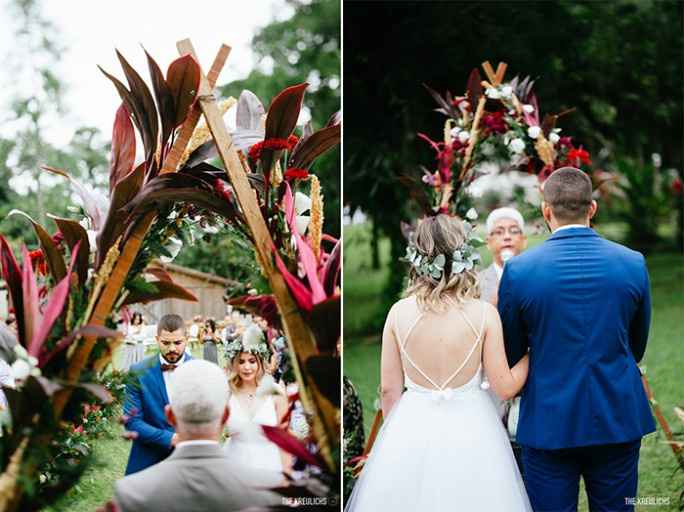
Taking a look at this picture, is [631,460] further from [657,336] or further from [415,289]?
[657,336]

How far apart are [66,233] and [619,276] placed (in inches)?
85.4

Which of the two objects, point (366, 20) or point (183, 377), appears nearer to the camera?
point (183, 377)

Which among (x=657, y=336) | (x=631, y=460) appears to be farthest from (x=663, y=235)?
(x=631, y=460)

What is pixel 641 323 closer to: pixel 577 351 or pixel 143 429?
pixel 577 351

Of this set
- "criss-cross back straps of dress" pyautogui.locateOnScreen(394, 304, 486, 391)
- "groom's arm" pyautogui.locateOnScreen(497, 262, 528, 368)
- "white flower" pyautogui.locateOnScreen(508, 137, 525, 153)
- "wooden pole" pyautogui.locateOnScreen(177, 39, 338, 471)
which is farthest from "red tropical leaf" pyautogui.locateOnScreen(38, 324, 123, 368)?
"white flower" pyautogui.locateOnScreen(508, 137, 525, 153)

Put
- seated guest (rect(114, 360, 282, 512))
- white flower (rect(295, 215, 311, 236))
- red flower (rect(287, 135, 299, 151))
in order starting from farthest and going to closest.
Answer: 1. white flower (rect(295, 215, 311, 236))
2. red flower (rect(287, 135, 299, 151))
3. seated guest (rect(114, 360, 282, 512))

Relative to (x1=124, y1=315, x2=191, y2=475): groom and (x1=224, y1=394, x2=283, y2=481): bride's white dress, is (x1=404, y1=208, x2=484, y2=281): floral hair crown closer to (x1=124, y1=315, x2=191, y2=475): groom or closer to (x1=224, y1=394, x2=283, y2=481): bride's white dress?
(x1=224, y1=394, x2=283, y2=481): bride's white dress

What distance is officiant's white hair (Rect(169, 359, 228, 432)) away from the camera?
278cm

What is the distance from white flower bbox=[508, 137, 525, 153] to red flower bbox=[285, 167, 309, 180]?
2154mm

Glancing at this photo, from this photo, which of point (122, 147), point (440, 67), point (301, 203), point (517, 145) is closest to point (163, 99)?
point (122, 147)

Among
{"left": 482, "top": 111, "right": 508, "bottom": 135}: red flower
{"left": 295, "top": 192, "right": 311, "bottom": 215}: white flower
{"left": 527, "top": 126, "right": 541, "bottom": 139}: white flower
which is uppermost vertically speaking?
{"left": 482, "top": 111, "right": 508, "bottom": 135}: red flower

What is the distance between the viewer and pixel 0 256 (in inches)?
121

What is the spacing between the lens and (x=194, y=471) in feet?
9.09

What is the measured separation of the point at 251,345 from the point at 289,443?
0.93 meters
